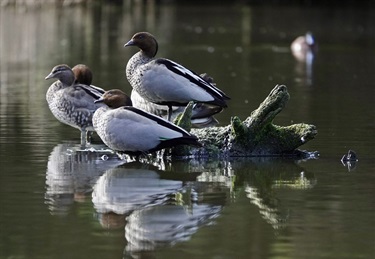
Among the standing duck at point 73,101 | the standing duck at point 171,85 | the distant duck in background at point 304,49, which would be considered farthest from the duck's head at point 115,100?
the distant duck in background at point 304,49

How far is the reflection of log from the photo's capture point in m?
12.0

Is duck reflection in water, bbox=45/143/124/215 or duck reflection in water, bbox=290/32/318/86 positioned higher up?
duck reflection in water, bbox=290/32/318/86

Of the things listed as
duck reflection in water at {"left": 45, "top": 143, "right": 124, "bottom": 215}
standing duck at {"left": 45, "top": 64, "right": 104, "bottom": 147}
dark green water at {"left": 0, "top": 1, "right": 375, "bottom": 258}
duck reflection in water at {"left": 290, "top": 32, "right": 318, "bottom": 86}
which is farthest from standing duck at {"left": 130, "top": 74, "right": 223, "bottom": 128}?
duck reflection in water at {"left": 290, "top": 32, "right": 318, "bottom": 86}

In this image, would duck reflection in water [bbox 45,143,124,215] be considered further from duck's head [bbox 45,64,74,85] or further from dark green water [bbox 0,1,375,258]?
duck's head [bbox 45,64,74,85]

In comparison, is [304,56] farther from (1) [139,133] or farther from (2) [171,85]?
(1) [139,133]

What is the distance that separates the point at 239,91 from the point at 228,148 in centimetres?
712

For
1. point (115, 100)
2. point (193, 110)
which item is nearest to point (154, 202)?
point (115, 100)

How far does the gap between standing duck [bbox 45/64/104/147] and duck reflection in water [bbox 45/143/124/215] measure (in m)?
0.31

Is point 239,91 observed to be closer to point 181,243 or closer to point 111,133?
point 111,133

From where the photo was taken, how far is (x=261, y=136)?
12.1 metres

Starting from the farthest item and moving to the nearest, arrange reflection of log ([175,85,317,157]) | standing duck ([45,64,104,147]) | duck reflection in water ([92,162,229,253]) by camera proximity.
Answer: standing duck ([45,64,104,147]), reflection of log ([175,85,317,157]), duck reflection in water ([92,162,229,253])

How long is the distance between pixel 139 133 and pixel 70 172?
0.77 m

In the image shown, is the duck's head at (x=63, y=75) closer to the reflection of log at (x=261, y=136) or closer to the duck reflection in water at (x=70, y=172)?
the duck reflection in water at (x=70, y=172)

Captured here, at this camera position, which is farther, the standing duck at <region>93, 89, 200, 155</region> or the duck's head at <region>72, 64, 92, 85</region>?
the duck's head at <region>72, 64, 92, 85</region>
